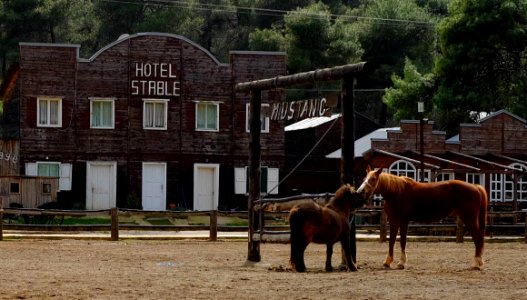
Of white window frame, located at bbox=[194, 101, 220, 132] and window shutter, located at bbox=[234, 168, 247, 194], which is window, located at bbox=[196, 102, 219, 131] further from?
window shutter, located at bbox=[234, 168, 247, 194]

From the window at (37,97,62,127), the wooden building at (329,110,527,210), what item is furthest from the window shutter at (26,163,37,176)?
the wooden building at (329,110,527,210)

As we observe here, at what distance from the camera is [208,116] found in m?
57.4

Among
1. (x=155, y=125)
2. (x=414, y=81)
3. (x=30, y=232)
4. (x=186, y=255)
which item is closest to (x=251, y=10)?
(x=414, y=81)

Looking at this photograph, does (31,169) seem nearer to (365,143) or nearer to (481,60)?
(365,143)

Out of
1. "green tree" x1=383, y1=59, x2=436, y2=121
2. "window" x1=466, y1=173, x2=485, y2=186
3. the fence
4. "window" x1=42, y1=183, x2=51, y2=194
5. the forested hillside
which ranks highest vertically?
the forested hillside

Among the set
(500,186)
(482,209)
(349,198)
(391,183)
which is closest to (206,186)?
(500,186)

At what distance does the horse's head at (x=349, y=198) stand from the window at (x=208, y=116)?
119 feet

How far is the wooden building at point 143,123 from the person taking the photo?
181 feet

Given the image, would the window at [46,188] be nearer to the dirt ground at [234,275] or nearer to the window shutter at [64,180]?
the window shutter at [64,180]

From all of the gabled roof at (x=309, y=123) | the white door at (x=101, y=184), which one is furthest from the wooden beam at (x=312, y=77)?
the gabled roof at (x=309, y=123)

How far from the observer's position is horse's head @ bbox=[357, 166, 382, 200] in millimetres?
21406

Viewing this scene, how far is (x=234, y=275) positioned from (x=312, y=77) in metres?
4.99

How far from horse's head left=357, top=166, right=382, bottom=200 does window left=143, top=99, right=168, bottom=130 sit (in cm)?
3535

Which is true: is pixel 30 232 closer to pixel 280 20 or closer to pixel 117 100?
pixel 117 100
